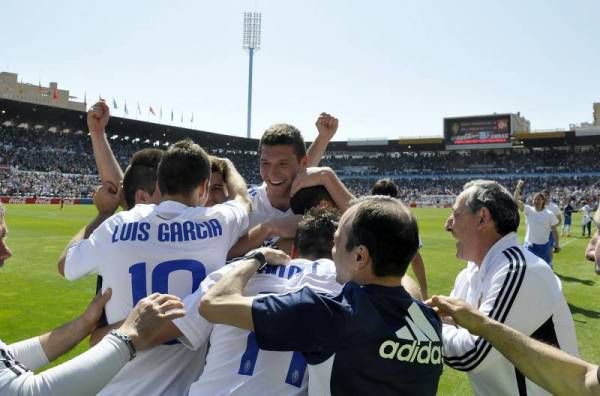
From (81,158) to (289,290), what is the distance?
68.3 m

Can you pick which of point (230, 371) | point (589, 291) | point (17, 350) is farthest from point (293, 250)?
point (589, 291)

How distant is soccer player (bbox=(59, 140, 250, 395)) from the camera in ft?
8.36

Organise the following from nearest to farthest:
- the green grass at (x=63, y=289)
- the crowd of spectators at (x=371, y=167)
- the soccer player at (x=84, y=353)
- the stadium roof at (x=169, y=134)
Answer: the soccer player at (x=84, y=353) → the green grass at (x=63, y=289) → the stadium roof at (x=169, y=134) → the crowd of spectators at (x=371, y=167)

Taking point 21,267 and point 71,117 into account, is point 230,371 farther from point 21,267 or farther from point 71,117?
point 71,117

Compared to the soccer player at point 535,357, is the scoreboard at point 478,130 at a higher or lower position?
higher

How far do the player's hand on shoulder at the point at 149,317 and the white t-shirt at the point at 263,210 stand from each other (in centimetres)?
131

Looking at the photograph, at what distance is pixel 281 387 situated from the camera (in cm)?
224

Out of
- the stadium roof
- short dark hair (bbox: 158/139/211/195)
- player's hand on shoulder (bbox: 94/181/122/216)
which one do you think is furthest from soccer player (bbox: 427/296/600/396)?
the stadium roof

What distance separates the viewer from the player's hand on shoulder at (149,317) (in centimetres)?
214

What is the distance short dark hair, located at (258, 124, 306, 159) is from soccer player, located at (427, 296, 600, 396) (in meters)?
1.59

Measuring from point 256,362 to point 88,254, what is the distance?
1148 millimetres

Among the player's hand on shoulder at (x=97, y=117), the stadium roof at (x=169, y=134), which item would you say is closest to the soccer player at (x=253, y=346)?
the player's hand on shoulder at (x=97, y=117)

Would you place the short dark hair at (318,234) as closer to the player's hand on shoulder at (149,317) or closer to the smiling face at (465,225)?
the player's hand on shoulder at (149,317)

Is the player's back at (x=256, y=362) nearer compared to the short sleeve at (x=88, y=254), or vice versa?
the player's back at (x=256, y=362)
